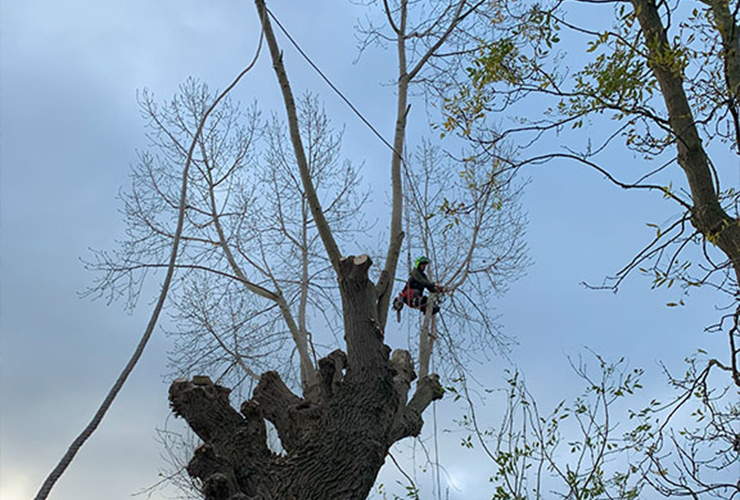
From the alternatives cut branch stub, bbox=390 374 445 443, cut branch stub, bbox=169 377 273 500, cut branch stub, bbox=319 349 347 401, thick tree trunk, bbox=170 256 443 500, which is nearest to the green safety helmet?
cut branch stub, bbox=390 374 445 443

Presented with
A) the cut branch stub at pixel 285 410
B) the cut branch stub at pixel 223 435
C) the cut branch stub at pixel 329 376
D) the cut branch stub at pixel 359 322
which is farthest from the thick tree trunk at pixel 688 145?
the cut branch stub at pixel 223 435

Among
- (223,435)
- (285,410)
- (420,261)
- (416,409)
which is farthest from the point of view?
(420,261)

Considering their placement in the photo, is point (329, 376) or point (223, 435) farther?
point (329, 376)

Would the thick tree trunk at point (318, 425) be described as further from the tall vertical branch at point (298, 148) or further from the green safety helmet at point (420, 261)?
the green safety helmet at point (420, 261)

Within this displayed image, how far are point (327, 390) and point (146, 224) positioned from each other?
11.5 ft

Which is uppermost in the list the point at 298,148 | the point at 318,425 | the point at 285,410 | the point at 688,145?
the point at 298,148

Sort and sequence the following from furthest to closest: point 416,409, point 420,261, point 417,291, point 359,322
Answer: point 420,261, point 417,291, point 416,409, point 359,322

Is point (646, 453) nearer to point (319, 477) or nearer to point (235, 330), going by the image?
point (319, 477)

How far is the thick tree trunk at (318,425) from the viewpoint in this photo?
12.4 feet

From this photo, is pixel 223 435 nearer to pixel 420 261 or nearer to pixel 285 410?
pixel 285 410

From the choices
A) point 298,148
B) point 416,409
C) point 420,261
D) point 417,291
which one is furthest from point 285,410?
point 420,261

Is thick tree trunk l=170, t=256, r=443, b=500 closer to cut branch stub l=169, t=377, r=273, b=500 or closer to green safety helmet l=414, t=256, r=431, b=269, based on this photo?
cut branch stub l=169, t=377, r=273, b=500

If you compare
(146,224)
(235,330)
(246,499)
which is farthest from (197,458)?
(146,224)

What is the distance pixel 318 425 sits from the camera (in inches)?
156
